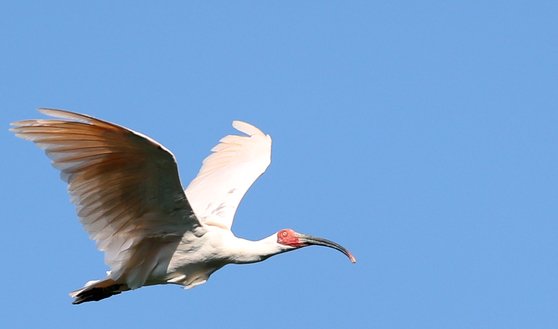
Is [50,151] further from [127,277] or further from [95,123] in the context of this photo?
[127,277]

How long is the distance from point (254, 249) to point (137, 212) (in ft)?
5.98

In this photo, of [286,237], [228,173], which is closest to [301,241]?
[286,237]

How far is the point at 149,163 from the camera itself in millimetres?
15172

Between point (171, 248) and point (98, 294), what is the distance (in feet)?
4.57

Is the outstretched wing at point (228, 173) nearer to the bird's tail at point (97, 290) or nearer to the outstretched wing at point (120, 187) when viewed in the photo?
the outstretched wing at point (120, 187)

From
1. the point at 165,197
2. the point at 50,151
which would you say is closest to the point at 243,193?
the point at 165,197

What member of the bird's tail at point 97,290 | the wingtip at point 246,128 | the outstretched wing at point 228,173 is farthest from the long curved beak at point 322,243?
the wingtip at point 246,128

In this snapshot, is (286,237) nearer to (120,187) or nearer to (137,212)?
(137,212)

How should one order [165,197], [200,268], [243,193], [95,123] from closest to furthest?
1. [95,123]
2. [165,197]
3. [200,268]
4. [243,193]

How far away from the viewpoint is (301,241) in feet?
57.4

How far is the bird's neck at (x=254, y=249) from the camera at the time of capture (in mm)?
16984

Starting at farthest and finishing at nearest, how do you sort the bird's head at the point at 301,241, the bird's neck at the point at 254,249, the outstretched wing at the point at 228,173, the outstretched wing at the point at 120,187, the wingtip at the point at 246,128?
the wingtip at the point at 246,128
the outstretched wing at the point at 228,173
the bird's head at the point at 301,241
the bird's neck at the point at 254,249
the outstretched wing at the point at 120,187

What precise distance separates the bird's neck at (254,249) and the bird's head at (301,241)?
80 mm

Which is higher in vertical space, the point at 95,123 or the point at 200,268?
the point at 95,123
